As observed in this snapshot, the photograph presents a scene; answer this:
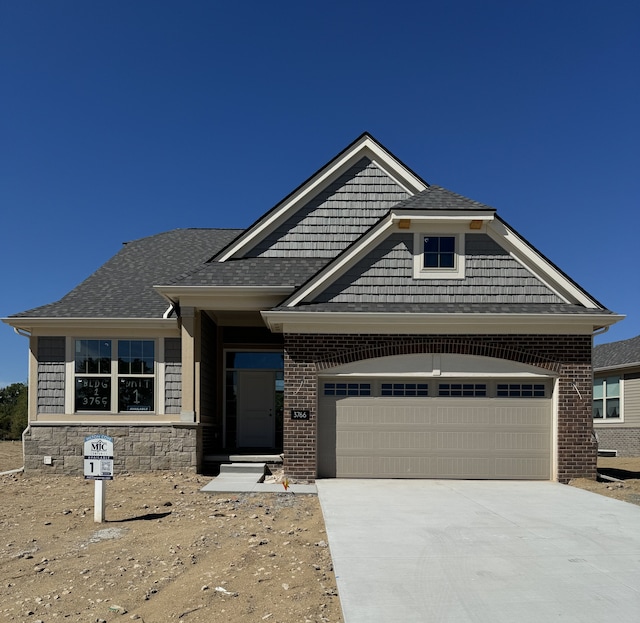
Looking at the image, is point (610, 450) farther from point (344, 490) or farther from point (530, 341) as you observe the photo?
point (344, 490)

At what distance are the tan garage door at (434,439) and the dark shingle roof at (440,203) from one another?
3.99 m

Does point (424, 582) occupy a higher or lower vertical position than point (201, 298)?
lower

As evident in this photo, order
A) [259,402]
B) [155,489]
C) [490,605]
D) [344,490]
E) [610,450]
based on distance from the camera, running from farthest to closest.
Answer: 1. [610,450]
2. [259,402]
3. [155,489]
4. [344,490]
5. [490,605]

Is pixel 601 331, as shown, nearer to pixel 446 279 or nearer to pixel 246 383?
pixel 446 279

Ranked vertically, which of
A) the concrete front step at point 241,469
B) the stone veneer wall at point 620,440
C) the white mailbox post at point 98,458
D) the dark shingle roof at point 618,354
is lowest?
the stone veneer wall at point 620,440

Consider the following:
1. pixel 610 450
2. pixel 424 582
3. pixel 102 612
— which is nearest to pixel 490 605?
pixel 424 582

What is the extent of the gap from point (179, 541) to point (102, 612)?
2449 mm

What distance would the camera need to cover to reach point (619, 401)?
24.3 metres

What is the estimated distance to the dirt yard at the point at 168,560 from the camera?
5395 millimetres

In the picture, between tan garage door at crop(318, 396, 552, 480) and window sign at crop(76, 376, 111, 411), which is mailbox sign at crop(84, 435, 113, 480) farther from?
window sign at crop(76, 376, 111, 411)

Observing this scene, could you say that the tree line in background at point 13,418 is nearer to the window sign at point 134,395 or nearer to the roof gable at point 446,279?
the window sign at point 134,395

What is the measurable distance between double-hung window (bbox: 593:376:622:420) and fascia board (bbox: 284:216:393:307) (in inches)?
638

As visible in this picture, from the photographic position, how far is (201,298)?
13.7 metres

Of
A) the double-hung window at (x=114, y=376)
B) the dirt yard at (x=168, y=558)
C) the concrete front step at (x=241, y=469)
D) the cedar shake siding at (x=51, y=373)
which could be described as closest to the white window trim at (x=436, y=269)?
the dirt yard at (x=168, y=558)
